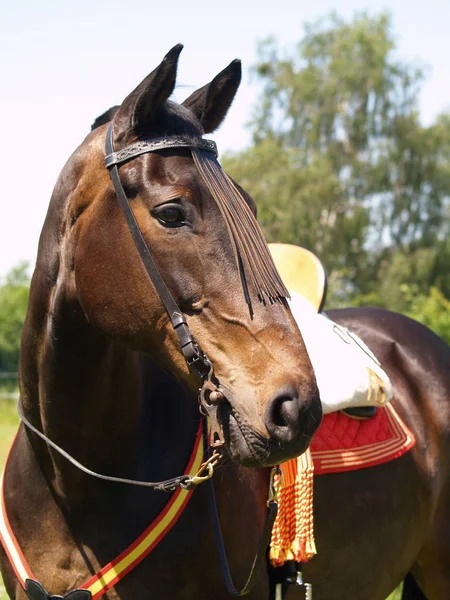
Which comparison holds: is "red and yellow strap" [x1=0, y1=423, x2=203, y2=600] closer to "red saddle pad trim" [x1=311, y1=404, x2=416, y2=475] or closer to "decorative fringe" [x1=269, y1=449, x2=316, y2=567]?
"decorative fringe" [x1=269, y1=449, x2=316, y2=567]

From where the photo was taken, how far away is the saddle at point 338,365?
3.03m

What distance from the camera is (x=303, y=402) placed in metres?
1.78

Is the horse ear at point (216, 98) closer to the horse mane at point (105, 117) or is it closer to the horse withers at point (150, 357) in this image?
the horse withers at point (150, 357)

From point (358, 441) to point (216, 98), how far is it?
1.68 metres

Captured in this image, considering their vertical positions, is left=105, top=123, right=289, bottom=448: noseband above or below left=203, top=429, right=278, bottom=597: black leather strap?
above

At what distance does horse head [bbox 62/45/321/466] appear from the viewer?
5.99 feet

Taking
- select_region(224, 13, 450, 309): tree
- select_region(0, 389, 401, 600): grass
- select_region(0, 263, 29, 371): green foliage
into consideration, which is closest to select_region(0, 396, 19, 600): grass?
select_region(0, 389, 401, 600): grass

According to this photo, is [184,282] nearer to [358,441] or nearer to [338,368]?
[338,368]

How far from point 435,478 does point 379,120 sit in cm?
2823

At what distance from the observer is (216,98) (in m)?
2.38

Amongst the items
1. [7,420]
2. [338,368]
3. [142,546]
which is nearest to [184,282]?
[142,546]

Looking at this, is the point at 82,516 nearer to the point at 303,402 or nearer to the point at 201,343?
the point at 201,343

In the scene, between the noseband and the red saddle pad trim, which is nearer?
the noseband

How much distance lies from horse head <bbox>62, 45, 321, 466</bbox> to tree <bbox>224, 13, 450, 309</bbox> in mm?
26336
